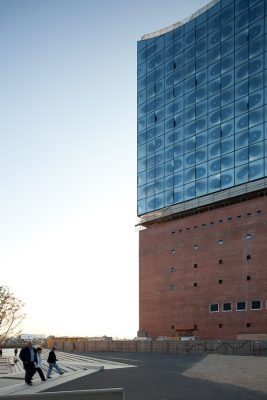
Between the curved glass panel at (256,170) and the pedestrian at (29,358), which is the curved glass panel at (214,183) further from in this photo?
the pedestrian at (29,358)

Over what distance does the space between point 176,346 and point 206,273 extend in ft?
50.1

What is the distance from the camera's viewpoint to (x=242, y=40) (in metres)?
70.5

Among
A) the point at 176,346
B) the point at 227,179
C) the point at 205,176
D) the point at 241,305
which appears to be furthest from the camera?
the point at 205,176

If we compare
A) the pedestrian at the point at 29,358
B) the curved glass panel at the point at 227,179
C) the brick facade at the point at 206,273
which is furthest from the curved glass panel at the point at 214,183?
the pedestrian at the point at 29,358

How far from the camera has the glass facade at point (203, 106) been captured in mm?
67562

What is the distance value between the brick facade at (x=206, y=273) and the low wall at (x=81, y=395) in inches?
2054

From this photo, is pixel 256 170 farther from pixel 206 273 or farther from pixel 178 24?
pixel 178 24

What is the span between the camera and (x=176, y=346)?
5372 centimetres

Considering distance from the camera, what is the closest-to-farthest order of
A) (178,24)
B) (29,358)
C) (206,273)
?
(29,358)
(206,273)
(178,24)

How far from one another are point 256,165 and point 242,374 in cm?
4335

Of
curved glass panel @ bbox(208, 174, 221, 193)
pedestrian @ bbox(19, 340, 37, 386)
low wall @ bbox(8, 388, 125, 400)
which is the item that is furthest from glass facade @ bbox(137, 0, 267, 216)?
low wall @ bbox(8, 388, 125, 400)

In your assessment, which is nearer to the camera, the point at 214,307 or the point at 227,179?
the point at 214,307

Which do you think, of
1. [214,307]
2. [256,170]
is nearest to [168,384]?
[214,307]

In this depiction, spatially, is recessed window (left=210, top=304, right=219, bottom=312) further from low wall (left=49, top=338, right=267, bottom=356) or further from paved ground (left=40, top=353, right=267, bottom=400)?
paved ground (left=40, top=353, right=267, bottom=400)
